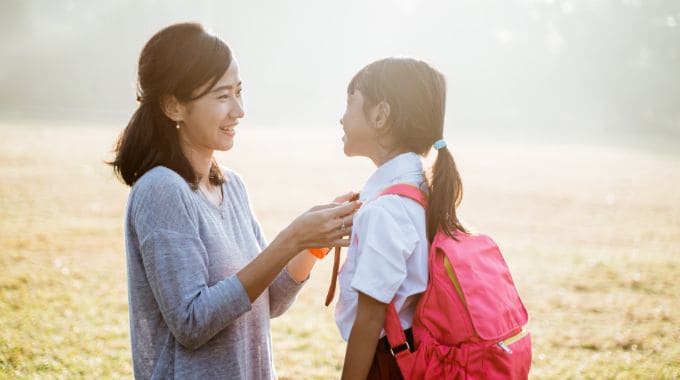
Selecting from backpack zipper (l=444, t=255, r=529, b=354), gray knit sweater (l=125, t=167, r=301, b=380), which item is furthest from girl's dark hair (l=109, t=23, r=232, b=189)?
backpack zipper (l=444, t=255, r=529, b=354)

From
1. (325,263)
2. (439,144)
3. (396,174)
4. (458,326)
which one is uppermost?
(439,144)

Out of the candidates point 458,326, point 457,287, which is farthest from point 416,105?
point 458,326

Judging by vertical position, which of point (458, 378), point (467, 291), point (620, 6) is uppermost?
point (620, 6)

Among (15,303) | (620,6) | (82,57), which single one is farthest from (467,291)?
(620,6)

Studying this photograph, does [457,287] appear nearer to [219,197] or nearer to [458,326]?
[458,326]

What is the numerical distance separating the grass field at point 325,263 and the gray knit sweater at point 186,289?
91cm

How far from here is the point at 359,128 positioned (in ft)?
8.03

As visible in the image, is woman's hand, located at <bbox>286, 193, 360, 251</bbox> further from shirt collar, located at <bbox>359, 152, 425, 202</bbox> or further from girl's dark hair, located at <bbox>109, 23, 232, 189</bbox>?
girl's dark hair, located at <bbox>109, 23, 232, 189</bbox>

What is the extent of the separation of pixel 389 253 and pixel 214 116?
0.83m

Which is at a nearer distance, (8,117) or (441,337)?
(441,337)

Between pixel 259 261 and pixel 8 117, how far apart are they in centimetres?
3473

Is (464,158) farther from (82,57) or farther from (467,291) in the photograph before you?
(82,57)

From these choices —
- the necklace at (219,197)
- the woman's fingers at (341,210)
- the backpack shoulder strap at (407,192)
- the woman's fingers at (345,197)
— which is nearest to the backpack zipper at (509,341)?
the backpack shoulder strap at (407,192)

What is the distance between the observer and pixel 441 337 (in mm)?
2090
